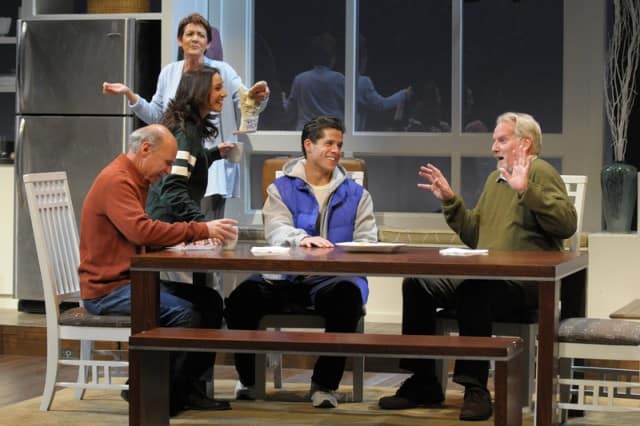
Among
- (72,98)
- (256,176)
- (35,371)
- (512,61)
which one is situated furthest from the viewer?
(256,176)

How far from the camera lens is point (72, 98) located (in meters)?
6.32

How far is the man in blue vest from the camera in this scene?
14.9 ft

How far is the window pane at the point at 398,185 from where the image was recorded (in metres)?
6.71

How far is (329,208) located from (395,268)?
104 cm

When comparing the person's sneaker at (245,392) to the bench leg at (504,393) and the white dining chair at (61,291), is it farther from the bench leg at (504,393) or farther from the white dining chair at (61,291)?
the bench leg at (504,393)

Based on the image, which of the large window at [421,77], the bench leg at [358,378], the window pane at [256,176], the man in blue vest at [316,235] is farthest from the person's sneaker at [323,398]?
the window pane at [256,176]

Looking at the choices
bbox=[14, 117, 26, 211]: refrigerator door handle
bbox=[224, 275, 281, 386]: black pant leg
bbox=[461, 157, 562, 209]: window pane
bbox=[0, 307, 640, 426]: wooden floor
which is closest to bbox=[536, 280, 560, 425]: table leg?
bbox=[0, 307, 640, 426]: wooden floor

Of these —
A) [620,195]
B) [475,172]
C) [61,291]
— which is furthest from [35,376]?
[620,195]

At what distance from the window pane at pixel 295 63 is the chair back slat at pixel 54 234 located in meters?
2.25

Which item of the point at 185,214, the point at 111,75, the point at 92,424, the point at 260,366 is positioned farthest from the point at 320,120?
the point at 111,75

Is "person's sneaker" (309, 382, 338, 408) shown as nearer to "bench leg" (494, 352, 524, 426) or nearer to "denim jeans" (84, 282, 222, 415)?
"denim jeans" (84, 282, 222, 415)

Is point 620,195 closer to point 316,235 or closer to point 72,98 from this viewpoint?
point 316,235

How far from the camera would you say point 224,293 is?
6.22 m

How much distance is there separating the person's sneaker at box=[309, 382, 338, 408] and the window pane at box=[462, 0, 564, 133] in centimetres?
239
